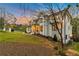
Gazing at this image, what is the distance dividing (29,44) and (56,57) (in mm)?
255

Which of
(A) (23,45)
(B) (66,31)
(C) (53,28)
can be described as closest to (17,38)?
(A) (23,45)

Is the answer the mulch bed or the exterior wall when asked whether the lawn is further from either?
the exterior wall

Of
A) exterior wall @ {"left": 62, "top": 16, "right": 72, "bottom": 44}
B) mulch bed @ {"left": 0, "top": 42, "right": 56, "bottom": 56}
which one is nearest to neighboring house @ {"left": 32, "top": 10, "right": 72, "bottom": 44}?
exterior wall @ {"left": 62, "top": 16, "right": 72, "bottom": 44}

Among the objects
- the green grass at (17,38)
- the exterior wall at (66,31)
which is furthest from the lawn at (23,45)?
the exterior wall at (66,31)

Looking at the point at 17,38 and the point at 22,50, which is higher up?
the point at 17,38

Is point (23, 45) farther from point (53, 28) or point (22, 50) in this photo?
point (53, 28)

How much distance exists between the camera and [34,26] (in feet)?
8.68

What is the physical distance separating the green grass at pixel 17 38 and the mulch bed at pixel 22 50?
0.09 feet

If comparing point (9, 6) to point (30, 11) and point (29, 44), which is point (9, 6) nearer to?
point (30, 11)

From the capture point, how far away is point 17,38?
2.62 meters

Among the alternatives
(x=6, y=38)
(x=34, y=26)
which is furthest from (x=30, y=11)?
(x=6, y=38)

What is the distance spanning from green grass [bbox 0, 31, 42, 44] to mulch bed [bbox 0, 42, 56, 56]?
0.03 meters

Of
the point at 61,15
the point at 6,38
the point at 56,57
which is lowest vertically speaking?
the point at 56,57

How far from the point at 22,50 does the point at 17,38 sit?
111mm
